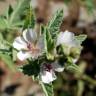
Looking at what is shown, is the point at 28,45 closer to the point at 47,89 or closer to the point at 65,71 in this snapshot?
the point at 47,89

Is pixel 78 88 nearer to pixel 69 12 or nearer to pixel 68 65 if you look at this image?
pixel 69 12

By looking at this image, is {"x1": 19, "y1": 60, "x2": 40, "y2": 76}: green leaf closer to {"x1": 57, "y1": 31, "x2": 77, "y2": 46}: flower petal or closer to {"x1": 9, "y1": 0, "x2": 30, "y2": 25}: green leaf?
{"x1": 57, "y1": 31, "x2": 77, "y2": 46}: flower petal

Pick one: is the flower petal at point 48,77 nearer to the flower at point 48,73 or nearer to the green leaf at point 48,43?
the flower at point 48,73

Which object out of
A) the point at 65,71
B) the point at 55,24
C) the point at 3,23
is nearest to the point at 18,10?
the point at 3,23

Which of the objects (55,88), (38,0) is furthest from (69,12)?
(55,88)

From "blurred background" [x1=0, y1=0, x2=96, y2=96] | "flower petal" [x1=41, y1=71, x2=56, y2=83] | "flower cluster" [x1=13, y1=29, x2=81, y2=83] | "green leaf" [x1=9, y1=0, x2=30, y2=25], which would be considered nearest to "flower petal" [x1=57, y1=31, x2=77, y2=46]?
"flower cluster" [x1=13, y1=29, x2=81, y2=83]
